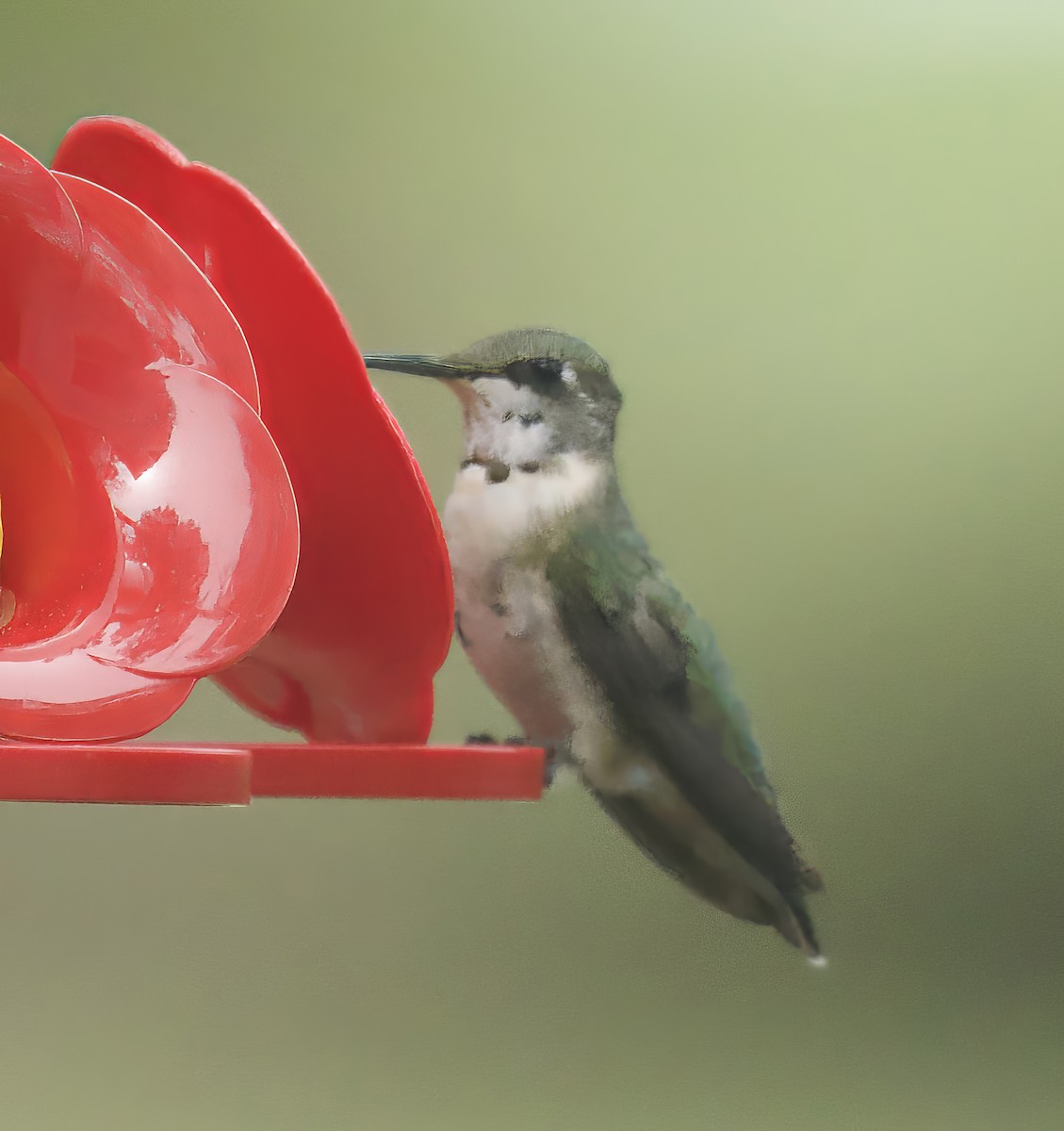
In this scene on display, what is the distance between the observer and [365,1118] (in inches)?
61.4

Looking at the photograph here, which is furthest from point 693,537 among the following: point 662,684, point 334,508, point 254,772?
point 254,772

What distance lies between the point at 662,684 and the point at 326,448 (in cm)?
57

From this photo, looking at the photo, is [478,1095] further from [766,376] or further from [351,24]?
[351,24]

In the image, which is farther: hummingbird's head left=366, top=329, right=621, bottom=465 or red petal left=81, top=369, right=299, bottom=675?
hummingbird's head left=366, top=329, right=621, bottom=465

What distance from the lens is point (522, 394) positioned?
99 centimetres

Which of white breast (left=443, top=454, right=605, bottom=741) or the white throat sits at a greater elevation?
the white throat

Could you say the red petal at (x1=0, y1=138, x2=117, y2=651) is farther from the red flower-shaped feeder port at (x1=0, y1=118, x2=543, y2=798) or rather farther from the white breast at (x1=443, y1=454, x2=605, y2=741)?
the white breast at (x1=443, y1=454, x2=605, y2=741)

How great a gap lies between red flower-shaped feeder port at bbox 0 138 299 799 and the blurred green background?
1.07 meters

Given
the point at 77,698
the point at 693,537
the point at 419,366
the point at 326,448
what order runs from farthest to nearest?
1. the point at 693,537
2. the point at 419,366
3. the point at 326,448
4. the point at 77,698

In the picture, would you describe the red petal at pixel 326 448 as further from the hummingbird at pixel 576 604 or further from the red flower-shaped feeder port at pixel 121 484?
the hummingbird at pixel 576 604

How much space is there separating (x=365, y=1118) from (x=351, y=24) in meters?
1.44

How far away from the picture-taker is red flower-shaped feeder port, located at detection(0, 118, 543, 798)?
43 cm

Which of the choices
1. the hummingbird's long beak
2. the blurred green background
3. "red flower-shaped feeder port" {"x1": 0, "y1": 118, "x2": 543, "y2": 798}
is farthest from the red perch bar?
the blurred green background

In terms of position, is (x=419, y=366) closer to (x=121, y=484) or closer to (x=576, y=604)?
(x=576, y=604)
